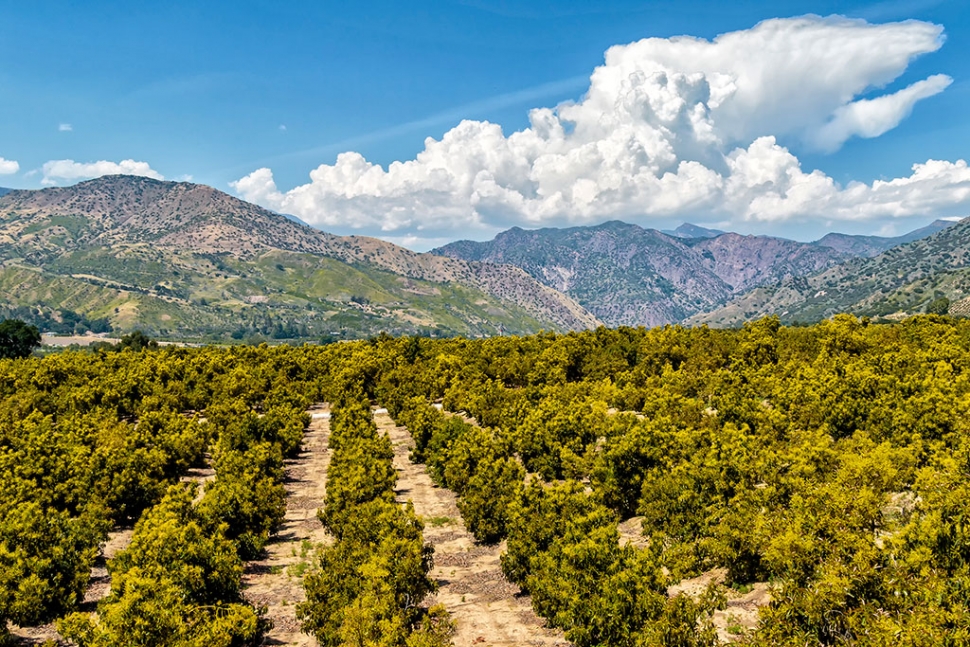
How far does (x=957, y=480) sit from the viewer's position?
96.2 feet

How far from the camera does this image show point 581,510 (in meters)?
35.5

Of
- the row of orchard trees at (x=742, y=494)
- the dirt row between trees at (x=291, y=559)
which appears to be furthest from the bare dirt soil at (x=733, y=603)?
the dirt row between trees at (x=291, y=559)

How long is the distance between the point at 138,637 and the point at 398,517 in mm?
14507

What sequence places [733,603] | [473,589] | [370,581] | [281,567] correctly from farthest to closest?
[281,567], [473,589], [733,603], [370,581]

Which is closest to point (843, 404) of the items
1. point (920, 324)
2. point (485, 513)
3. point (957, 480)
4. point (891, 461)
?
point (891, 461)

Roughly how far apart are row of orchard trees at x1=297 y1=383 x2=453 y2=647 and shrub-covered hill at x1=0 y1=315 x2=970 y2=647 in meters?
0.14

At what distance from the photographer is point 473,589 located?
37219 mm

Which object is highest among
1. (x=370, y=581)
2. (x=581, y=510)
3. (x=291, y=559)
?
(x=581, y=510)

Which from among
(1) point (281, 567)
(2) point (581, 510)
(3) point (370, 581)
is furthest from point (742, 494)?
(1) point (281, 567)

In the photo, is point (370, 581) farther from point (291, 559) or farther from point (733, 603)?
point (733, 603)

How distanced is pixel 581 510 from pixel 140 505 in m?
33.8

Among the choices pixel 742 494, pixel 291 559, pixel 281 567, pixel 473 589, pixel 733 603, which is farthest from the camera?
pixel 291 559

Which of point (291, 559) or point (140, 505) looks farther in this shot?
point (140, 505)

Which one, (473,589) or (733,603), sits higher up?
(733,603)
